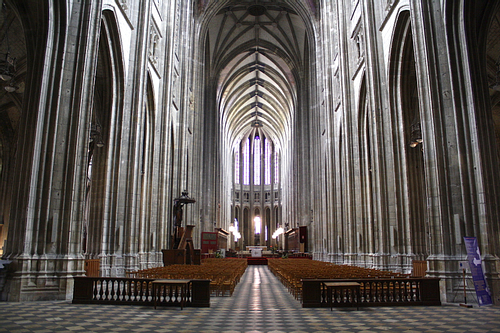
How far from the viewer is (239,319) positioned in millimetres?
7070

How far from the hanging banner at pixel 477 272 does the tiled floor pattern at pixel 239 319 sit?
246mm

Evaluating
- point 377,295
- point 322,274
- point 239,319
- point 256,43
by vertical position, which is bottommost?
point 239,319

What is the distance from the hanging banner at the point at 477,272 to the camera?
27.0ft

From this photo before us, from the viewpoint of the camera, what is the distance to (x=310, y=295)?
8523 mm

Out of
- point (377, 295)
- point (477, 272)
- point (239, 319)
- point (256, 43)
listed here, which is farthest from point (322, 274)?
point (256, 43)

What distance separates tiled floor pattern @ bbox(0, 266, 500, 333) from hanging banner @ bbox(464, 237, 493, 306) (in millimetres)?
246

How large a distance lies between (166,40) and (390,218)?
46.8 feet

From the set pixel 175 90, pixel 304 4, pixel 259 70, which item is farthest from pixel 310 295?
pixel 259 70

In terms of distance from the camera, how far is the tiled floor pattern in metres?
5.99

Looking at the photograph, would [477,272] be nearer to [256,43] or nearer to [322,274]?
[322,274]

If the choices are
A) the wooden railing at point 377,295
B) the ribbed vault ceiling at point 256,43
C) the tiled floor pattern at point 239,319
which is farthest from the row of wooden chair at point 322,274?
the ribbed vault ceiling at point 256,43

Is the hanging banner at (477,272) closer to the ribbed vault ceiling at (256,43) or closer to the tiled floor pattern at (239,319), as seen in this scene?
the tiled floor pattern at (239,319)

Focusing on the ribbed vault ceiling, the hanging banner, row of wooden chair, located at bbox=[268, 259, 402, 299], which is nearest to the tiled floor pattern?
the hanging banner

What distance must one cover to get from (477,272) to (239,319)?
5216 mm
